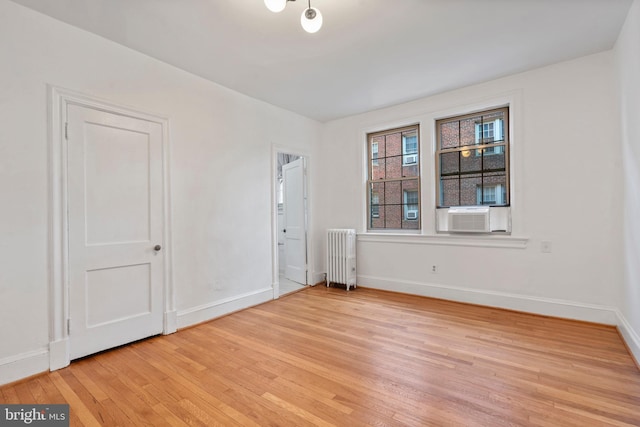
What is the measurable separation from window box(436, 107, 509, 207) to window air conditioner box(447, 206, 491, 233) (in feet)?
0.46

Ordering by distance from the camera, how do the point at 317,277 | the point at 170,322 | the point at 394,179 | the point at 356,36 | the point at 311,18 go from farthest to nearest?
the point at 317,277, the point at 394,179, the point at 170,322, the point at 356,36, the point at 311,18

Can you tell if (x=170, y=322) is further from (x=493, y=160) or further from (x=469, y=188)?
(x=493, y=160)

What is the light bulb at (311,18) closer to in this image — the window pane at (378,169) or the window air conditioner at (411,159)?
the window air conditioner at (411,159)

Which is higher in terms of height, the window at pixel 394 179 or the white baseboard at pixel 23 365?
the window at pixel 394 179

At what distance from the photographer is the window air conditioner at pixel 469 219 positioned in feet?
12.4

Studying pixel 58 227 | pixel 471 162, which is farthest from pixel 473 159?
pixel 58 227

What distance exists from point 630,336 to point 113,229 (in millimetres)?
4674

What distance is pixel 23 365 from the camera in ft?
Answer: 7.42

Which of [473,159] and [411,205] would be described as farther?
[411,205]

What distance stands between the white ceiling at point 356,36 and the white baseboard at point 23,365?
8.72 feet

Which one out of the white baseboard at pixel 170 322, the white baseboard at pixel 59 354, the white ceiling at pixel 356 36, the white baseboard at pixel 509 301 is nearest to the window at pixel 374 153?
the white ceiling at pixel 356 36

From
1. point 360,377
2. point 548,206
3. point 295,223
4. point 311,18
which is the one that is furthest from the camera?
point 295,223

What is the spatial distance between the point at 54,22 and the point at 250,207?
8.21ft

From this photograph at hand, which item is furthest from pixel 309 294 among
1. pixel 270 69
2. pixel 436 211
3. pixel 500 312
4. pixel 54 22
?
pixel 54 22
